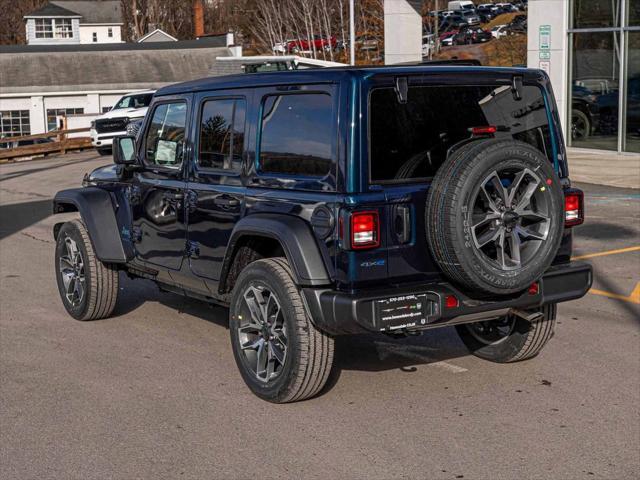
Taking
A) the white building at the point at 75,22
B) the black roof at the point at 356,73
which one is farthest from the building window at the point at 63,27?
the black roof at the point at 356,73

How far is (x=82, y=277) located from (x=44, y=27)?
83661 mm

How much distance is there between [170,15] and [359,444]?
8653 cm

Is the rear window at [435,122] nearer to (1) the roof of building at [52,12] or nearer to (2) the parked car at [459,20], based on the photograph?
(2) the parked car at [459,20]

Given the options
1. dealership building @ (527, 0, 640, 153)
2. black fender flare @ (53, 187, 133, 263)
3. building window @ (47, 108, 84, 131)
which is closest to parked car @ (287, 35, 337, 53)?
building window @ (47, 108, 84, 131)

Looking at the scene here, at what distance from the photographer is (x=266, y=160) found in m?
6.27

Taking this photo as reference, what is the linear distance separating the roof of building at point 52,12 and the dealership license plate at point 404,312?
279 feet

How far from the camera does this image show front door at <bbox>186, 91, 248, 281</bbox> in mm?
6508

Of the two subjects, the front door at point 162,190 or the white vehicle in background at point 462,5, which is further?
the white vehicle in background at point 462,5

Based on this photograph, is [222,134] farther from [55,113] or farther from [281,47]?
[281,47]

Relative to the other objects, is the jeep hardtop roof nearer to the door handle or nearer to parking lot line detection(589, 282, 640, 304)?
the door handle

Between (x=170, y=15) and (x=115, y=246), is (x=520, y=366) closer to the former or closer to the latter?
(x=115, y=246)

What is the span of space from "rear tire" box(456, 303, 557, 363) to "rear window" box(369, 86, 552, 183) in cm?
114

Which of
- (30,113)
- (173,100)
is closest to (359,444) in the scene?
(173,100)

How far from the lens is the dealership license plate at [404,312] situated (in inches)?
218
